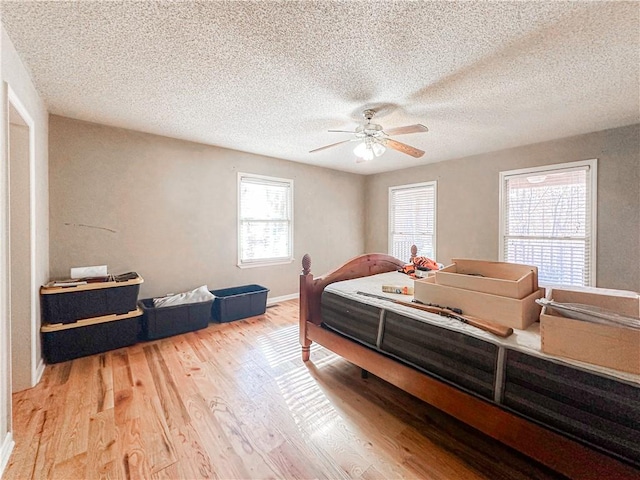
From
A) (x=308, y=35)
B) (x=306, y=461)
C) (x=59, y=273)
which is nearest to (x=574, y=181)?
(x=308, y=35)

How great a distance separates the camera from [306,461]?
57.8 inches

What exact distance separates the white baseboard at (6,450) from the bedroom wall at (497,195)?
507cm

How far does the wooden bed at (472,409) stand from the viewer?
110 cm

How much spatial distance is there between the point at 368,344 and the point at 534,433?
3.32 ft

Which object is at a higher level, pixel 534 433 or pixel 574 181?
pixel 574 181

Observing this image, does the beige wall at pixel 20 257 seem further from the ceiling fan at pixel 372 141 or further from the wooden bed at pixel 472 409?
the ceiling fan at pixel 372 141

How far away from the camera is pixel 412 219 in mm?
5164

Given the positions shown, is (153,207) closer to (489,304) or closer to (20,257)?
(20,257)

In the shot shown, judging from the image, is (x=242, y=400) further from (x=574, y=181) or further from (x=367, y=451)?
(x=574, y=181)

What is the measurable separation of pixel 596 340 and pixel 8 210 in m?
3.07

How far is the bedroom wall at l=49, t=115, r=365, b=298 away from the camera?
286 cm

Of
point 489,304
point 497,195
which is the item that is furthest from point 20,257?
point 497,195

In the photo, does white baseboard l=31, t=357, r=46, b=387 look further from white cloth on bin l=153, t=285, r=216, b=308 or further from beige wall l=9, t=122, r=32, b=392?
white cloth on bin l=153, t=285, r=216, b=308

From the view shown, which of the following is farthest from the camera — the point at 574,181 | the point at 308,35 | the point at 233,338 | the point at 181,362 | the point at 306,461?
the point at 574,181
